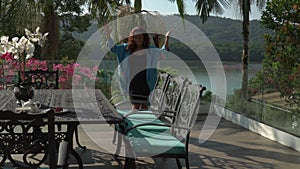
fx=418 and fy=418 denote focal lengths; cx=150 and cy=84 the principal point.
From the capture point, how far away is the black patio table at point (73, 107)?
115 inches

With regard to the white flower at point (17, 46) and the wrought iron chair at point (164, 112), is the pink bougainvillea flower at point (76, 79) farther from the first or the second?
the white flower at point (17, 46)

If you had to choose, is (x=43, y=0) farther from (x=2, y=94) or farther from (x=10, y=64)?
(x=2, y=94)

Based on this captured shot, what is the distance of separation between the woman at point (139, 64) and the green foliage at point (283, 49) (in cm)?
165

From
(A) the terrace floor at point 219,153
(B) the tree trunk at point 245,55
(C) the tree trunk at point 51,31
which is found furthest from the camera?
(C) the tree trunk at point 51,31

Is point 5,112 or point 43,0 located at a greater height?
point 43,0

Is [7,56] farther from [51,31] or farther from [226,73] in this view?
[51,31]

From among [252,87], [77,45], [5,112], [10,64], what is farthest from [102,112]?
[77,45]

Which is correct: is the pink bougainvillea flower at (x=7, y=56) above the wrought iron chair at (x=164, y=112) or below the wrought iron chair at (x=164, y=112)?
above

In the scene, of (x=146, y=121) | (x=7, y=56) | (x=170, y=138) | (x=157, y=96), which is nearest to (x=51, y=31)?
(x=7, y=56)

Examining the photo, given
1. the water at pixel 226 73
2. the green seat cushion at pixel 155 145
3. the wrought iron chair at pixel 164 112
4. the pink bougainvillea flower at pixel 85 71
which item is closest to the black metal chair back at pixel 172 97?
the wrought iron chair at pixel 164 112

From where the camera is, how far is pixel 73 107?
3469 mm

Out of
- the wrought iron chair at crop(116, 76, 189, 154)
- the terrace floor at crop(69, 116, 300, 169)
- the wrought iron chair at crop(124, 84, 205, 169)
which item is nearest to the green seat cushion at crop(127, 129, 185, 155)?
the wrought iron chair at crop(124, 84, 205, 169)

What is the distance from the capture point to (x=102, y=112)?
324 cm

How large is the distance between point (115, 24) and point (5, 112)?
589cm
